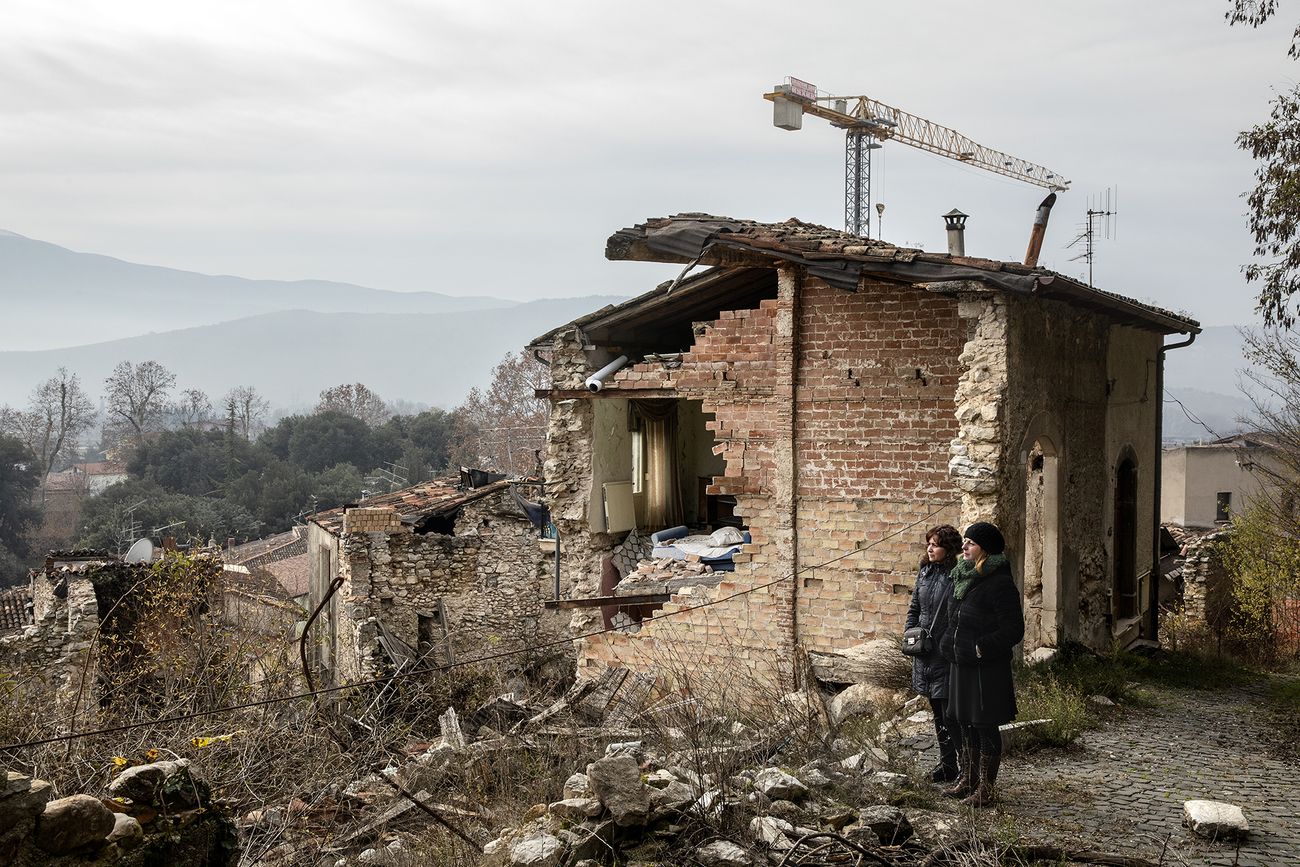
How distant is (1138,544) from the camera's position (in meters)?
15.9

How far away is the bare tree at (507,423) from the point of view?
57.2m

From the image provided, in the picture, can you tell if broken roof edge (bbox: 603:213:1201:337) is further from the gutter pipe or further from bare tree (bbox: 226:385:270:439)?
bare tree (bbox: 226:385:270:439)

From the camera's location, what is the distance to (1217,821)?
652 centimetres

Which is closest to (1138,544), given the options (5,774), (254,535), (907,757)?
(907,757)

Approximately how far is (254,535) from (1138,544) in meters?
46.3

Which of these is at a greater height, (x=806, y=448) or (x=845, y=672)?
(x=806, y=448)

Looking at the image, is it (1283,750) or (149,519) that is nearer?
(1283,750)

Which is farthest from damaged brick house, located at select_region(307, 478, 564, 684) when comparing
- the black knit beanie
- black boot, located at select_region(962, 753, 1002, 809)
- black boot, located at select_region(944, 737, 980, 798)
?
the black knit beanie

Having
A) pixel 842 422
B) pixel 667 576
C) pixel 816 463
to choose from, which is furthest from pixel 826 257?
pixel 667 576

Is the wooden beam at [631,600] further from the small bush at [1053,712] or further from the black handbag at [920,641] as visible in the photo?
the black handbag at [920,641]

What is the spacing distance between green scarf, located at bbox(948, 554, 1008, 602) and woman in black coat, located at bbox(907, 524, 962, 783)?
0.55ft

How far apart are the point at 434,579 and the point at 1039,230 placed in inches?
515

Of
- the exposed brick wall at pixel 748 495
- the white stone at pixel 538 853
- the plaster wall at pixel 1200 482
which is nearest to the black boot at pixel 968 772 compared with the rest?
the white stone at pixel 538 853

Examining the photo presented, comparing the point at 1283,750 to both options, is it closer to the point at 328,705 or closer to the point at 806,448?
the point at 806,448
